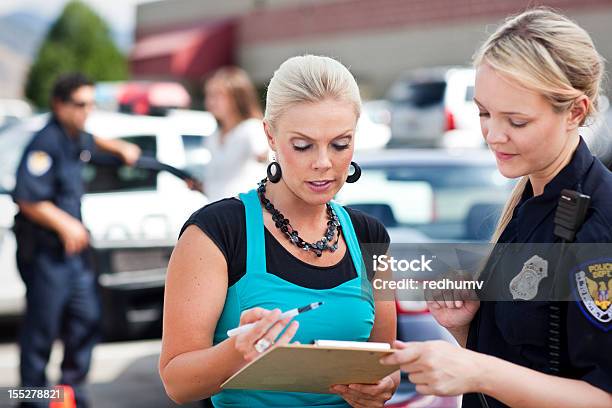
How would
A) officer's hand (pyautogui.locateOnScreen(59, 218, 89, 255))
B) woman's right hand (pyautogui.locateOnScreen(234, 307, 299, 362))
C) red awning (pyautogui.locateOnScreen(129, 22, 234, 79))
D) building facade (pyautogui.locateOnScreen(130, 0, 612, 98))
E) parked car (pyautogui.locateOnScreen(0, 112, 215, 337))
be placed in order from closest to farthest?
woman's right hand (pyautogui.locateOnScreen(234, 307, 299, 362)), officer's hand (pyautogui.locateOnScreen(59, 218, 89, 255)), parked car (pyautogui.locateOnScreen(0, 112, 215, 337)), building facade (pyautogui.locateOnScreen(130, 0, 612, 98)), red awning (pyautogui.locateOnScreen(129, 22, 234, 79))

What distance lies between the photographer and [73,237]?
512 centimetres

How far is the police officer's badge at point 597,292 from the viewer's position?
1745 mm

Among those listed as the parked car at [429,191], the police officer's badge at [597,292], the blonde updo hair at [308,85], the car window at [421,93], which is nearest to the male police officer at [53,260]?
the parked car at [429,191]

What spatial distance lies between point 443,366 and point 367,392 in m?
0.39

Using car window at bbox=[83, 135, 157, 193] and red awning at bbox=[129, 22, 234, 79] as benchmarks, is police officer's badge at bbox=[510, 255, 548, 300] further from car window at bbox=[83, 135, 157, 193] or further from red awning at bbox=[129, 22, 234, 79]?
red awning at bbox=[129, 22, 234, 79]

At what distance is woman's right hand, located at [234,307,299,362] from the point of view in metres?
1.87

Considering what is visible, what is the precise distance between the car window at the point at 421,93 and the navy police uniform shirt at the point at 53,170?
11009mm

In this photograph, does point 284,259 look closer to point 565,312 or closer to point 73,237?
point 565,312

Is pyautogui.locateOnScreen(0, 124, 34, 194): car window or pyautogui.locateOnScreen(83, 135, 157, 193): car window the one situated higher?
pyautogui.locateOnScreen(0, 124, 34, 194): car window

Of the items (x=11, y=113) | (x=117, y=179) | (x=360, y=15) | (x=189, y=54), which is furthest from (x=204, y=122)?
(x=189, y=54)

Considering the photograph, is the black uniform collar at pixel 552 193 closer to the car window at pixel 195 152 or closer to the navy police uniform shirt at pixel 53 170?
the navy police uniform shirt at pixel 53 170

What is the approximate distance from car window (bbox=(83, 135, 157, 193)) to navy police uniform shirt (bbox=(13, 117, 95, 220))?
1.19m

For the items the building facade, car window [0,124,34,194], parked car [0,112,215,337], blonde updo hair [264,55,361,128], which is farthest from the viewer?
the building facade

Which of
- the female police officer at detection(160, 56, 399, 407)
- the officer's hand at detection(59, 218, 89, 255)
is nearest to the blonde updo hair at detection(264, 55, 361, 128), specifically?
the female police officer at detection(160, 56, 399, 407)
